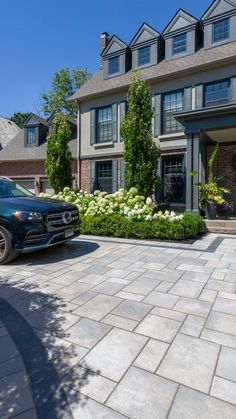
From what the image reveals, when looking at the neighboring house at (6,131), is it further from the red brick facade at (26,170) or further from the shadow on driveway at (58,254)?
the shadow on driveway at (58,254)

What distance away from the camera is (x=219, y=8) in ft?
34.8

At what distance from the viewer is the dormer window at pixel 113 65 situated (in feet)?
43.5

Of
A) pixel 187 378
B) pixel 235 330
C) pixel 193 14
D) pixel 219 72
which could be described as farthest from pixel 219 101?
pixel 187 378

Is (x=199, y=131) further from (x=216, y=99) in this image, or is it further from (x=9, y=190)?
(x=9, y=190)

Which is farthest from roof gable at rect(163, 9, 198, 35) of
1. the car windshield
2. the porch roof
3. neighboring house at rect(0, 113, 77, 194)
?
the car windshield

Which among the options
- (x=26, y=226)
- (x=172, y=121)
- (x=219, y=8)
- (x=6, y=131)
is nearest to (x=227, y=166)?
(x=172, y=121)

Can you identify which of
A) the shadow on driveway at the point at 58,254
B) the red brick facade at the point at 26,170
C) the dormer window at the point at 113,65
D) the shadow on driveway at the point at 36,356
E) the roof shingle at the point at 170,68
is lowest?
the shadow on driveway at the point at 36,356

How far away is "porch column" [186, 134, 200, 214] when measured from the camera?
8.36 metres

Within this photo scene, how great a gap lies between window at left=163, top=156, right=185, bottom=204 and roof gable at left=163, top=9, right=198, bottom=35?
583 cm

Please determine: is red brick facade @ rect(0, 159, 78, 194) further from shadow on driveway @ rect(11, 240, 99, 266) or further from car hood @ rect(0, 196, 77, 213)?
car hood @ rect(0, 196, 77, 213)

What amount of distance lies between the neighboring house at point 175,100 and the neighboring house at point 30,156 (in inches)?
121

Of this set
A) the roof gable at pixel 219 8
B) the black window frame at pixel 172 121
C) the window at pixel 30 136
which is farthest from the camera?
the window at pixel 30 136

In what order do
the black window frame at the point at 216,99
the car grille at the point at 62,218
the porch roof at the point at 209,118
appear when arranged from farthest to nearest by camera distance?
1. the black window frame at the point at 216,99
2. the porch roof at the point at 209,118
3. the car grille at the point at 62,218

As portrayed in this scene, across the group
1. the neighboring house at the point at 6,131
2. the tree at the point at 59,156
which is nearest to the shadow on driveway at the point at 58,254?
the tree at the point at 59,156
